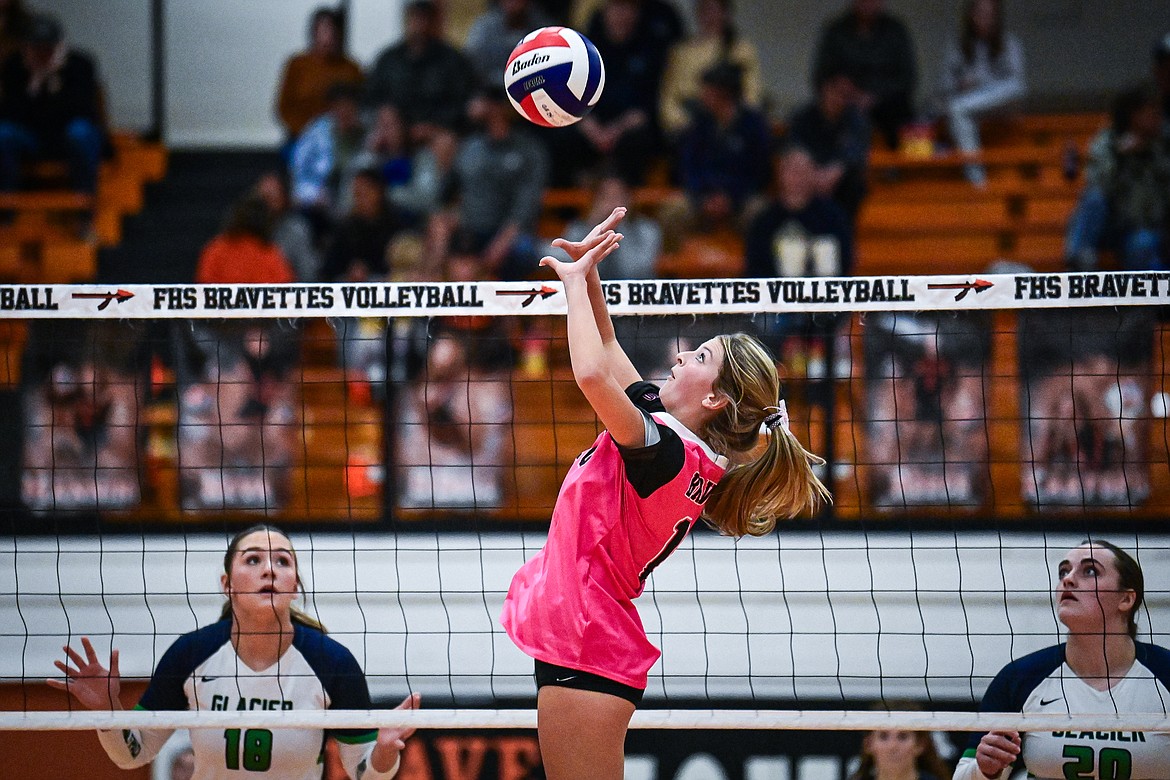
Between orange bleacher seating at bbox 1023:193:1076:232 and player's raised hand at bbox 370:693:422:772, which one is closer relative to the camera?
player's raised hand at bbox 370:693:422:772

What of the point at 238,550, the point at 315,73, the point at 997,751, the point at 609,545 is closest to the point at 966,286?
the point at 997,751

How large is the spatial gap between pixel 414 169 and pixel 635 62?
74.1 inches

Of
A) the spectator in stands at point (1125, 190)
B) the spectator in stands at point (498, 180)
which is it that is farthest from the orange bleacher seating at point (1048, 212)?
the spectator in stands at point (498, 180)

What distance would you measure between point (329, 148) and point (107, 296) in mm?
5539

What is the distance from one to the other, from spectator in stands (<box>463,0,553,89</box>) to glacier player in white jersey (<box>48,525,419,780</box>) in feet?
20.3

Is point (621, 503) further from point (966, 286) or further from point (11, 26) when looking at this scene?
point (11, 26)

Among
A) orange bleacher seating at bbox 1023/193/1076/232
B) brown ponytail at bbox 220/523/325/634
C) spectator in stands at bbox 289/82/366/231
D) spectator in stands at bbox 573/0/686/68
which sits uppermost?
spectator in stands at bbox 573/0/686/68

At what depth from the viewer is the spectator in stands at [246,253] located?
8711mm

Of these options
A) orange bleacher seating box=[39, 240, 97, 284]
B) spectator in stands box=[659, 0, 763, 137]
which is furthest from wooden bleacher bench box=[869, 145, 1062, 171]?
orange bleacher seating box=[39, 240, 97, 284]

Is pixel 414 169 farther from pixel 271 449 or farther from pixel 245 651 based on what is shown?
pixel 245 651

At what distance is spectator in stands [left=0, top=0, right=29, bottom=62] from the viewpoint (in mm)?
10703

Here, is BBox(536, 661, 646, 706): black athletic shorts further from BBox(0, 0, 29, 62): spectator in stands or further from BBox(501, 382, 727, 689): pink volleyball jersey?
BBox(0, 0, 29, 62): spectator in stands

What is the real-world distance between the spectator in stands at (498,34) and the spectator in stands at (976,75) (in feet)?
11.1

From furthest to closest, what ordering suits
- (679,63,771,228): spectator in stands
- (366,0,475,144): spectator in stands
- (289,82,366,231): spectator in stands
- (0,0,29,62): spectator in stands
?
(0,0,29,62): spectator in stands → (366,0,475,144): spectator in stands → (289,82,366,231): spectator in stands → (679,63,771,228): spectator in stands
